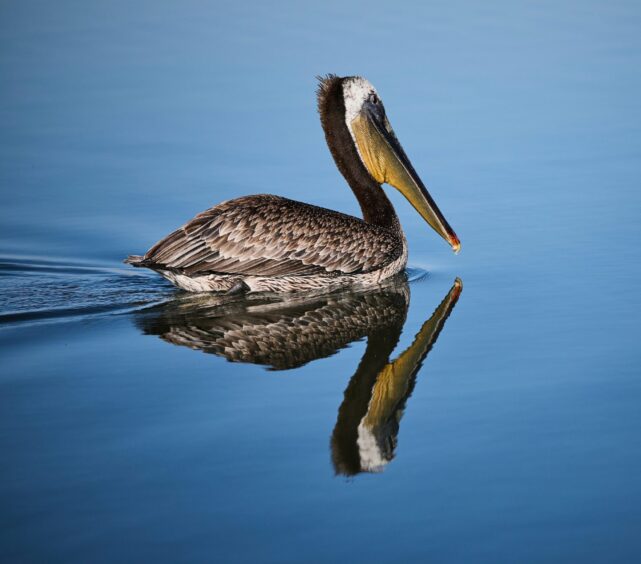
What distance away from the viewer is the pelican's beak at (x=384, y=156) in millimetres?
9703

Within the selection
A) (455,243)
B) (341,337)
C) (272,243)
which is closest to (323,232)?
(272,243)

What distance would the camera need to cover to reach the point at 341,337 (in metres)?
7.71

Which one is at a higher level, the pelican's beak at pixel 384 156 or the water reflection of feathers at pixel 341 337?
the pelican's beak at pixel 384 156

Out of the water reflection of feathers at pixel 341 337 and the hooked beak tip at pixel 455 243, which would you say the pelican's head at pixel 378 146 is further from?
the water reflection of feathers at pixel 341 337

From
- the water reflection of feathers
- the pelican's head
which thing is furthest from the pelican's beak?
the water reflection of feathers

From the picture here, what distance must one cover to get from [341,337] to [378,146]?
2569 millimetres

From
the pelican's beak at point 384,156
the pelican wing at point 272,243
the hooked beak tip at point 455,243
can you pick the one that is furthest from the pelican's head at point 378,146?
the pelican wing at point 272,243

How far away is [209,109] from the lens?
512 inches

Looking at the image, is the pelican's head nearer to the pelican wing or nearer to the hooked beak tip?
the hooked beak tip

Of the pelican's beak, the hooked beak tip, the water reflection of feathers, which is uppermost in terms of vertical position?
the pelican's beak

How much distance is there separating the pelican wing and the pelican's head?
41cm

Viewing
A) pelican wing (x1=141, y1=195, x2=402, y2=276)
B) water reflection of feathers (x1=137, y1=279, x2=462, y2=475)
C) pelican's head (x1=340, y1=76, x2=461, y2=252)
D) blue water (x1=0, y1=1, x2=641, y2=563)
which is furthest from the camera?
pelican's head (x1=340, y1=76, x2=461, y2=252)

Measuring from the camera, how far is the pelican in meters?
8.61

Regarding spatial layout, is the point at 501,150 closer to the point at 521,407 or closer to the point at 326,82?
the point at 326,82
